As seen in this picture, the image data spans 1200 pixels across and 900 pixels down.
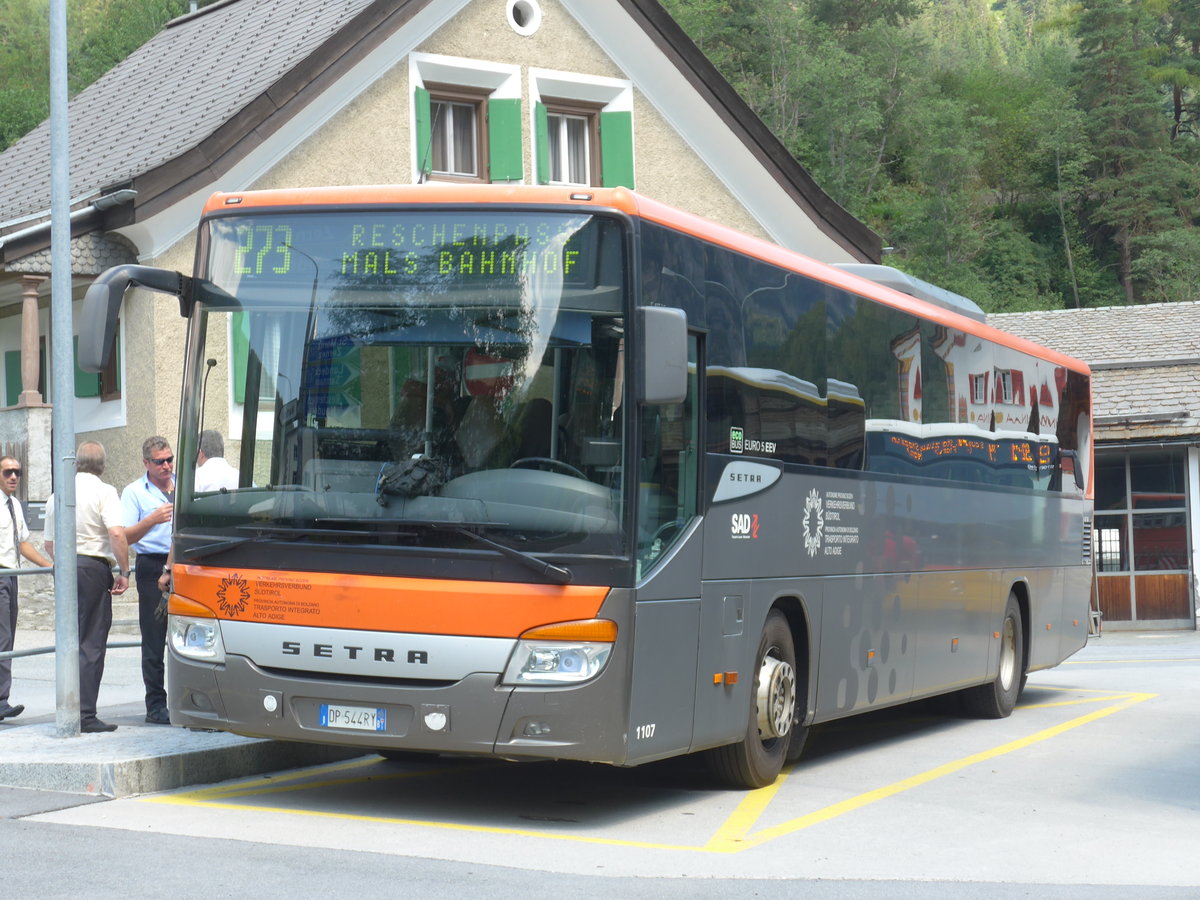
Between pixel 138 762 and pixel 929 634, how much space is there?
5.86 meters

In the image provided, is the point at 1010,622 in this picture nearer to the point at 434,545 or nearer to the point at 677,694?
the point at 677,694

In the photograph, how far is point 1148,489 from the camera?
93.5 ft

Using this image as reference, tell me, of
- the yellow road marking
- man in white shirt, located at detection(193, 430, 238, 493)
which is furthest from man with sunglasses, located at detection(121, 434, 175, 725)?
man in white shirt, located at detection(193, 430, 238, 493)

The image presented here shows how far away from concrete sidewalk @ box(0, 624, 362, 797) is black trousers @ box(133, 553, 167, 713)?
0.22 m

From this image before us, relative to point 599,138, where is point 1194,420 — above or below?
below

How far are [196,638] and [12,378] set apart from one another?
54.0 ft

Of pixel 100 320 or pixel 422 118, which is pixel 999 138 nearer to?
pixel 422 118

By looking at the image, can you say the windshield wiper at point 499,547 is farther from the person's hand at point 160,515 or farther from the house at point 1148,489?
the house at point 1148,489

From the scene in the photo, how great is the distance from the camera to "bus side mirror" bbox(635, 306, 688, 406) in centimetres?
754

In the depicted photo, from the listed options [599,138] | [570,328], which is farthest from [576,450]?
[599,138]

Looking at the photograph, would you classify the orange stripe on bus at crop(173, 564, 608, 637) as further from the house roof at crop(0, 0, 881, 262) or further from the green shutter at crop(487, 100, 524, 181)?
the green shutter at crop(487, 100, 524, 181)

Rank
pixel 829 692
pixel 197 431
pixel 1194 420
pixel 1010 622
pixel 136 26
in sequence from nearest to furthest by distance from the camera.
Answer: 1. pixel 197 431
2. pixel 829 692
3. pixel 1010 622
4. pixel 1194 420
5. pixel 136 26

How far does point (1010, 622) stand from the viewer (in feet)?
46.8

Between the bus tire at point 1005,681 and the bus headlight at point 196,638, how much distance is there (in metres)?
7.65
